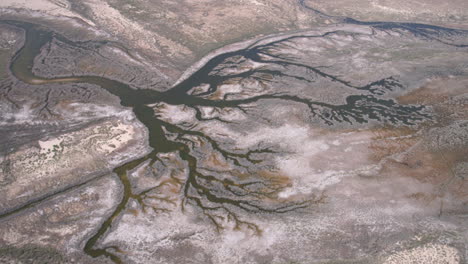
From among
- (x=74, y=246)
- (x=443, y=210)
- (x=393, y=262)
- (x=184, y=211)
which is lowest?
(x=74, y=246)

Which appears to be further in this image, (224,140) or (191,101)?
(191,101)

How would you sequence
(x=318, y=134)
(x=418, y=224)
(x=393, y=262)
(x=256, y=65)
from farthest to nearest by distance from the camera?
(x=256, y=65) → (x=318, y=134) → (x=418, y=224) → (x=393, y=262)

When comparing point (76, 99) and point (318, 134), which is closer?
point (318, 134)

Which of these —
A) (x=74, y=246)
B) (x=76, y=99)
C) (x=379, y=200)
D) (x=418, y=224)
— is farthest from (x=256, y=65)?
(x=74, y=246)

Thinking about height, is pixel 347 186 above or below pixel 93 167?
above

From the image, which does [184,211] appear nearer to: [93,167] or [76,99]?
[93,167]

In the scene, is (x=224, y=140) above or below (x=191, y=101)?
below

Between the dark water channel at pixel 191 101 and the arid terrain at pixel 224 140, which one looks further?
the dark water channel at pixel 191 101

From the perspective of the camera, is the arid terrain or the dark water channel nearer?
the arid terrain
